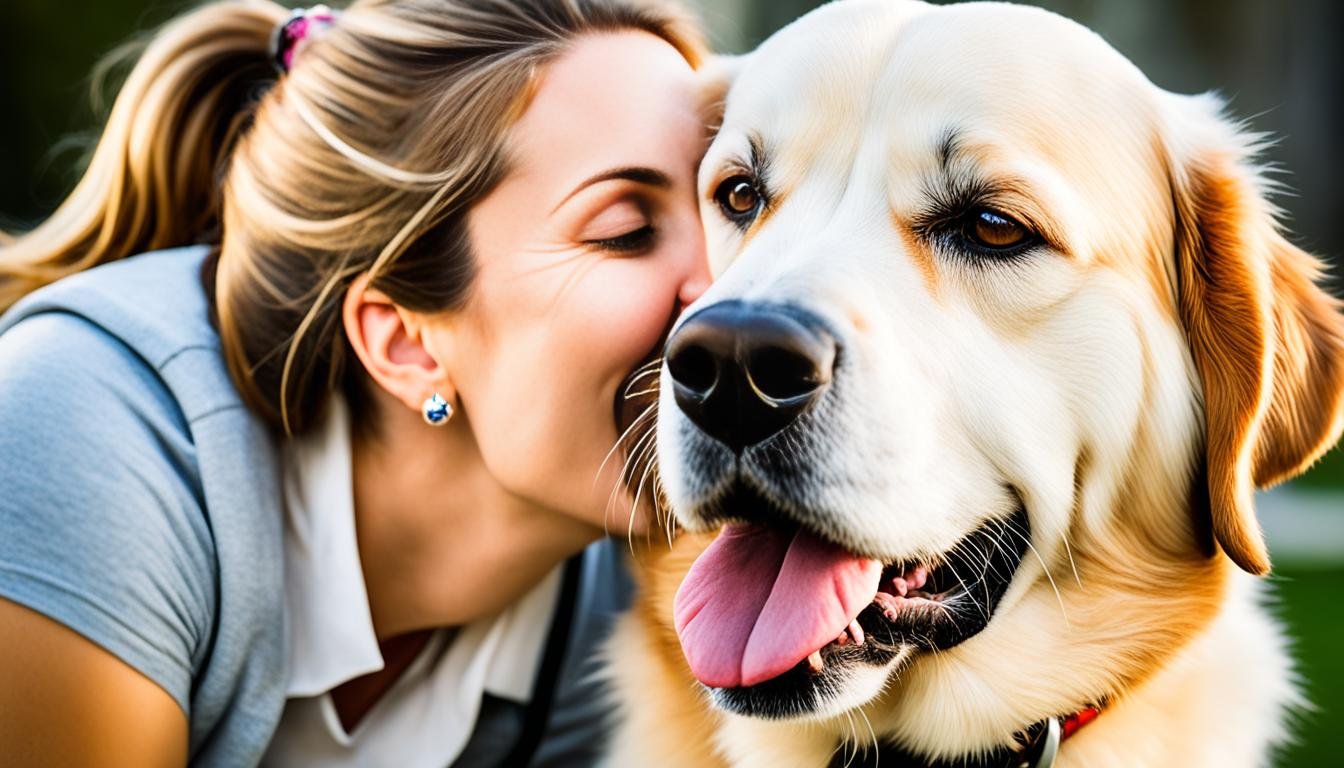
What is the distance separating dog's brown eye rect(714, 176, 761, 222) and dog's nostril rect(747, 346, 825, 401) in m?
0.69

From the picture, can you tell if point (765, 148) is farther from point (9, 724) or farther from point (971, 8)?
point (9, 724)

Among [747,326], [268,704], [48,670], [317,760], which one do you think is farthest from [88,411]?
[747,326]

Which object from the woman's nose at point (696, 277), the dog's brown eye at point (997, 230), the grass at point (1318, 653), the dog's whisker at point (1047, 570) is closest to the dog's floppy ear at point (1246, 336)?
the dog's whisker at point (1047, 570)

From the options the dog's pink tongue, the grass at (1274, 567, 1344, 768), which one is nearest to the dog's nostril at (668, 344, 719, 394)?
the dog's pink tongue

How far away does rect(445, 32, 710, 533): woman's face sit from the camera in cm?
266

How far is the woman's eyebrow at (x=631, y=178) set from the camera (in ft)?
8.72

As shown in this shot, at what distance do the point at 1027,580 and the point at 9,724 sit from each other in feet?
6.01

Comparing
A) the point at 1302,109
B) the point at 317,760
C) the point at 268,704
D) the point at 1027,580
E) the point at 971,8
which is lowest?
the point at 1302,109

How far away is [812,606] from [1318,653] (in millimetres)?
4103

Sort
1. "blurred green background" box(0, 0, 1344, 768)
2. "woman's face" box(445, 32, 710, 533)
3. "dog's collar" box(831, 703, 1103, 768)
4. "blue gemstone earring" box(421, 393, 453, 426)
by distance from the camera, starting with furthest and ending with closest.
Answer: "blurred green background" box(0, 0, 1344, 768) → "blue gemstone earring" box(421, 393, 453, 426) → "woman's face" box(445, 32, 710, 533) → "dog's collar" box(831, 703, 1103, 768)

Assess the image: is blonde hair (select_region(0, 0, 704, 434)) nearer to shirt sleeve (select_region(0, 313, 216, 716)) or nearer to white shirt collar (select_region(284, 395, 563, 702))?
white shirt collar (select_region(284, 395, 563, 702))

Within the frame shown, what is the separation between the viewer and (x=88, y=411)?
2.51m

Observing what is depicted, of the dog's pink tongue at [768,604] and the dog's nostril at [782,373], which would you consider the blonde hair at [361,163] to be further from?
the dog's nostril at [782,373]

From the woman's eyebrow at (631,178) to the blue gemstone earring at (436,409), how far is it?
1.62 ft
